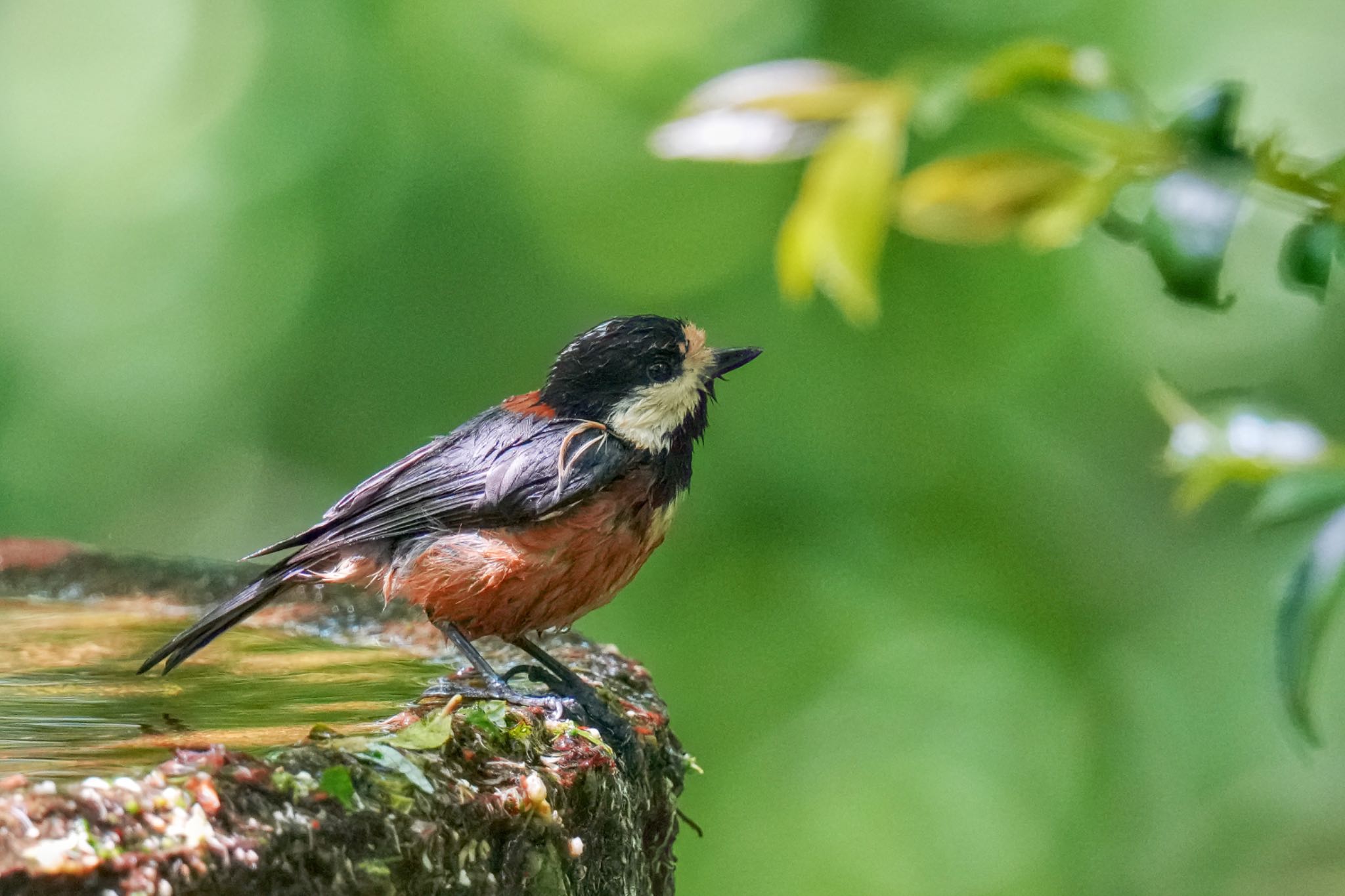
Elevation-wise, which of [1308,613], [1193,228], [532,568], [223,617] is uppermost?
[1193,228]

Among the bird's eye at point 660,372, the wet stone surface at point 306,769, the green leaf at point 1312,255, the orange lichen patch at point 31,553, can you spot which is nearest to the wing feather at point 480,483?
the bird's eye at point 660,372

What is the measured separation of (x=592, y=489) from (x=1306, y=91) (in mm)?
4660

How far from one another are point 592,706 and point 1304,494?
6.45 ft

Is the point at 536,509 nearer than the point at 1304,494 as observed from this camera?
No

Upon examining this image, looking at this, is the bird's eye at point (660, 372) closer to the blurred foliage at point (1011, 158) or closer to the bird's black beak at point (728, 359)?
the bird's black beak at point (728, 359)

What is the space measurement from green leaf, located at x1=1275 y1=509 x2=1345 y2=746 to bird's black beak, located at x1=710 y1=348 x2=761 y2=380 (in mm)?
2591

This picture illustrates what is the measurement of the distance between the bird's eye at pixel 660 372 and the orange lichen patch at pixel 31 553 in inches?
83.2

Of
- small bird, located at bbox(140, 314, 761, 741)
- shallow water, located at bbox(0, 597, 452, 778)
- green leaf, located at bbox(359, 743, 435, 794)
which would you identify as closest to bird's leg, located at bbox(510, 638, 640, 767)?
small bird, located at bbox(140, 314, 761, 741)

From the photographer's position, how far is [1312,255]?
926mm

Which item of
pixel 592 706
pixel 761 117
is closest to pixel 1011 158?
pixel 761 117

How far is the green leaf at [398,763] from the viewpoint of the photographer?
1.79 metres

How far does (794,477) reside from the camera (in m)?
6.73

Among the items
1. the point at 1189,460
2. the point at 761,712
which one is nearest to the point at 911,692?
the point at 761,712

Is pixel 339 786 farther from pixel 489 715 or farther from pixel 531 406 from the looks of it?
pixel 531 406
